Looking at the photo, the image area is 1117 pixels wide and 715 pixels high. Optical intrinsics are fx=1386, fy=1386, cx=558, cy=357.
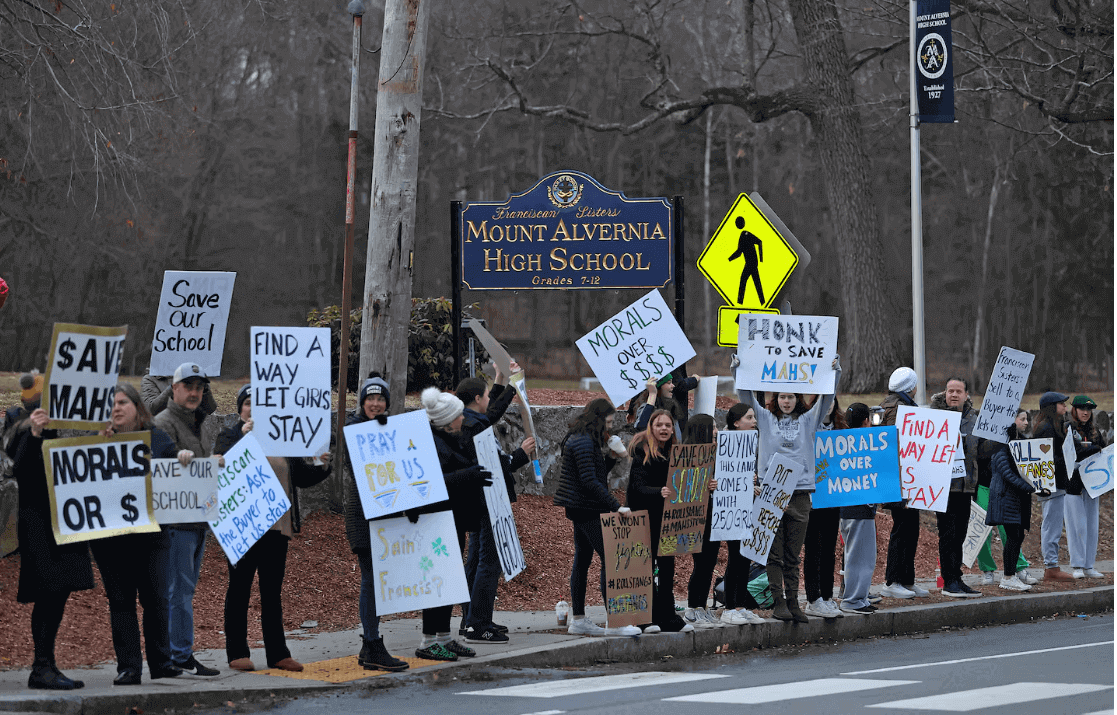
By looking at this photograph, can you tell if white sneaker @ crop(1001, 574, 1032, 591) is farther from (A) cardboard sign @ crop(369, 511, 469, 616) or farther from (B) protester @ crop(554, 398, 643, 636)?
(A) cardboard sign @ crop(369, 511, 469, 616)

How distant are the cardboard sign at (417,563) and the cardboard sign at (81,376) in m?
1.96

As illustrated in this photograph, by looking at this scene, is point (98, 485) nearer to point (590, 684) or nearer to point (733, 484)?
point (590, 684)

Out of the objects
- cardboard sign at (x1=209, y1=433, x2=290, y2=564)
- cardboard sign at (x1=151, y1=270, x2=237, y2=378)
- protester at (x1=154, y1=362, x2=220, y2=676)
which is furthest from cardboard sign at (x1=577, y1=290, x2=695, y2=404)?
protester at (x1=154, y1=362, x2=220, y2=676)

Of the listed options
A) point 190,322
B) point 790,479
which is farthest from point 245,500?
point 790,479

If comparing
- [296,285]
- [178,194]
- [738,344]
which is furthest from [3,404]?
[296,285]

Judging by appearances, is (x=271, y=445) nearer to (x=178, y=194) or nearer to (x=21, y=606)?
(x=21, y=606)

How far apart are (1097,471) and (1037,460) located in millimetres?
793

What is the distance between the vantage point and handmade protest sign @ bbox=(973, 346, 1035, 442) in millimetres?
13141

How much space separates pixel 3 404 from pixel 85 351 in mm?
6306

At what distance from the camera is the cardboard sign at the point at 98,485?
780 centimetres

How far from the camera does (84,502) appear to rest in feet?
25.9

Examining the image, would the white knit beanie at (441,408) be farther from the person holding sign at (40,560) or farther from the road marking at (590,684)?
the person holding sign at (40,560)

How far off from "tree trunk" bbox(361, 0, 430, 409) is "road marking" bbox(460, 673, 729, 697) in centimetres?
427

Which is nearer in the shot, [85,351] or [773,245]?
[85,351]
